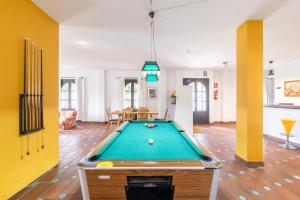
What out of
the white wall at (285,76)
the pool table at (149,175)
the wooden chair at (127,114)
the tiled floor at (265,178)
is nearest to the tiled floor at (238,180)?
the tiled floor at (265,178)

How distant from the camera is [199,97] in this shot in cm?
920

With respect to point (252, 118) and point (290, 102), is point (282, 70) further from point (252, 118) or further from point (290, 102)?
point (252, 118)

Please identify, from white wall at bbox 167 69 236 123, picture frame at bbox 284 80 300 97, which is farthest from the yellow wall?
picture frame at bbox 284 80 300 97

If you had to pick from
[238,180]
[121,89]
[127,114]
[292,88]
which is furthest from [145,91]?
[238,180]

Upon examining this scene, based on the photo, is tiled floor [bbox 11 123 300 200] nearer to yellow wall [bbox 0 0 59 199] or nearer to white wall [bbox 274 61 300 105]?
yellow wall [bbox 0 0 59 199]

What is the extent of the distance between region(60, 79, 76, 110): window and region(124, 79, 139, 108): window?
2872mm

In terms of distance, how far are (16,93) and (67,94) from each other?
754 centimetres

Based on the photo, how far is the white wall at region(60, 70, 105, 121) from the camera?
30.9ft

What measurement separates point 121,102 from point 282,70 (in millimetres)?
7770

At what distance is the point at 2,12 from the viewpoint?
7.47 ft

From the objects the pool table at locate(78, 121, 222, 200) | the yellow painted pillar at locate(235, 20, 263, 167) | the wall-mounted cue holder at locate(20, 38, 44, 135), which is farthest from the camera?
the yellow painted pillar at locate(235, 20, 263, 167)

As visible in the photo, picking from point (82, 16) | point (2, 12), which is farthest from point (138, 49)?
point (2, 12)

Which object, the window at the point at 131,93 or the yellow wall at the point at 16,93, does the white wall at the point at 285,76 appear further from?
the yellow wall at the point at 16,93

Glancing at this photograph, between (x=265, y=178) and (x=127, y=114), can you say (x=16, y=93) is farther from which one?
(x=127, y=114)
